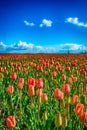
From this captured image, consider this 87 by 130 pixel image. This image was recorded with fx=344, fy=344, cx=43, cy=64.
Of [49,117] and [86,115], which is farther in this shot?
[49,117]

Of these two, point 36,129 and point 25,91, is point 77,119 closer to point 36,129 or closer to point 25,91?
point 36,129

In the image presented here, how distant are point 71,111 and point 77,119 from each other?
40 cm

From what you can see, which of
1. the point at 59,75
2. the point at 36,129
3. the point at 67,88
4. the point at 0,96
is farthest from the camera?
the point at 59,75

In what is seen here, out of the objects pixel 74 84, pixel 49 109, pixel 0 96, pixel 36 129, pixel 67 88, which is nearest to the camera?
pixel 36 129

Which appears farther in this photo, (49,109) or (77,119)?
(49,109)

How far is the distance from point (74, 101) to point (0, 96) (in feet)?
9.01

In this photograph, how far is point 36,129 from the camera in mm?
4074

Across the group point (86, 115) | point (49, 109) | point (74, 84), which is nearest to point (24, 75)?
point (74, 84)

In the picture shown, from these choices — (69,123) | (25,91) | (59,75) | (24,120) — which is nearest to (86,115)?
(69,123)

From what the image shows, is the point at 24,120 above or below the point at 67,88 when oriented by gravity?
below

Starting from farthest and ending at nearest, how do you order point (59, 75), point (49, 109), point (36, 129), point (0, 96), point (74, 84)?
point (59, 75)
point (74, 84)
point (0, 96)
point (49, 109)
point (36, 129)

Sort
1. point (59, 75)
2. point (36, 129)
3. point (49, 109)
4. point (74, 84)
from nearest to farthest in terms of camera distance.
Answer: point (36, 129) < point (49, 109) < point (74, 84) < point (59, 75)

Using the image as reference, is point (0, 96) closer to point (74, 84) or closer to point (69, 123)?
point (74, 84)

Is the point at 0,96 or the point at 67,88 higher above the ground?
the point at 67,88
